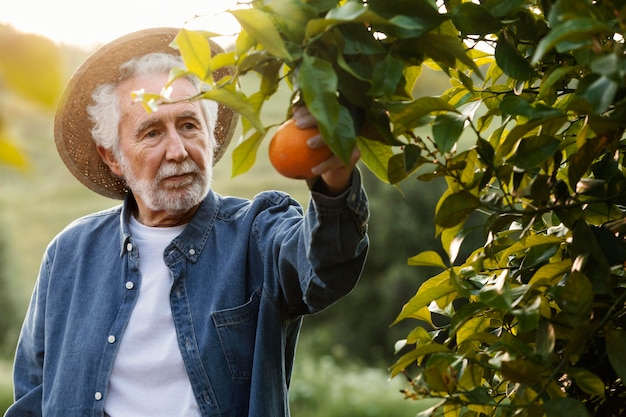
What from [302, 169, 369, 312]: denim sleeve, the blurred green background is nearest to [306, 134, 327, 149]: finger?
[302, 169, 369, 312]: denim sleeve

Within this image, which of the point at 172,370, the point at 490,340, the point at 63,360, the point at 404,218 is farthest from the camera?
the point at 404,218

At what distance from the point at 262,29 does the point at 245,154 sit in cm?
23

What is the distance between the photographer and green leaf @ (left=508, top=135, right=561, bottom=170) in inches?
39.2

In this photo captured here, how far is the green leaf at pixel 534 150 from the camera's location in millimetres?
997

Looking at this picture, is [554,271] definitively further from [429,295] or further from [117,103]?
[117,103]

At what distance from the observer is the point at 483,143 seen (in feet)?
3.44

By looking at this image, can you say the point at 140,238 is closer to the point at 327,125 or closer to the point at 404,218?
the point at 327,125

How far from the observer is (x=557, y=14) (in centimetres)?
82

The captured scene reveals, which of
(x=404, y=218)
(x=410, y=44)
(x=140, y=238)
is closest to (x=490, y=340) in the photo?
(x=410, y=44)

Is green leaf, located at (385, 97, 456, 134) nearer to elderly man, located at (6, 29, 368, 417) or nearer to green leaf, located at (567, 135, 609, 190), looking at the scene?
green leaf, located at (567, 135, 609, 190)

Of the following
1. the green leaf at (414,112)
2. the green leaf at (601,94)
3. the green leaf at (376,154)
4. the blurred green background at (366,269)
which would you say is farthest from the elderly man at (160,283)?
the blurred green background at (366,269)

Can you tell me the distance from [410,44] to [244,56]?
204mm

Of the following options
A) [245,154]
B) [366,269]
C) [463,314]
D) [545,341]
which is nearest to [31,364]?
[245,154]

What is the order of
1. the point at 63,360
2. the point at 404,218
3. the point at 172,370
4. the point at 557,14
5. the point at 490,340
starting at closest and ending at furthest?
1. the point at 557,14
2. the point at 490,340
3. the point at 172,370
4. the point at 63,360
5. the point at 404,218
